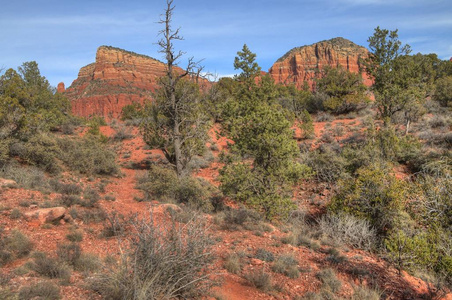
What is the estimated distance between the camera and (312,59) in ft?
440

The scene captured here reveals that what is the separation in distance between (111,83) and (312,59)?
9832 cm

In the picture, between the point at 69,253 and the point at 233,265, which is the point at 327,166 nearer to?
the point at 233,265

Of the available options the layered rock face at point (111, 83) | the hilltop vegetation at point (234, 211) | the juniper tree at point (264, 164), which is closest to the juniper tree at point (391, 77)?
the hilltop vegetation at point (234, 211)

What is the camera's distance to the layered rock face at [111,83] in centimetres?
8988

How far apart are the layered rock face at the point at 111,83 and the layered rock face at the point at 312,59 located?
60120mm

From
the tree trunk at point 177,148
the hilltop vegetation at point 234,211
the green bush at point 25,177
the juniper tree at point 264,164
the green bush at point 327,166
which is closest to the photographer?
the hilltop vegetation at point 234,211

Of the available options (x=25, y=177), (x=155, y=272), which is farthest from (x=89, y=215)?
(x=155, y=272)

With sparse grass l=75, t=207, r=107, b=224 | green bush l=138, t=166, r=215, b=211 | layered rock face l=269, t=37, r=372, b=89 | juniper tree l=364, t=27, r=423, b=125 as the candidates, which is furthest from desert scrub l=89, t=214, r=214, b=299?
layered rock face l=269, t=37, r=372, b=89

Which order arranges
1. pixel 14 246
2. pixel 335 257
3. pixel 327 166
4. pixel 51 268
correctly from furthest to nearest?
pixel 327 166 < pixel 335 257 < pixel 14 246 < pixel 51 268

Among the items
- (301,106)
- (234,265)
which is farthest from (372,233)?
(301,106)

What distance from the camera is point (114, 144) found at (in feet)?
78.2

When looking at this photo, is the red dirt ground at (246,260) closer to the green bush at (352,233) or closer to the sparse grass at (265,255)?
the sparse grass at (265,255)

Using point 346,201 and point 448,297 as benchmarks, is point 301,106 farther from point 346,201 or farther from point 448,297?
point 448,297

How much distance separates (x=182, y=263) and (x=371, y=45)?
24.4 meters
